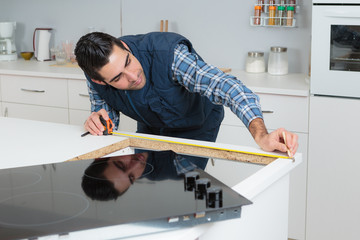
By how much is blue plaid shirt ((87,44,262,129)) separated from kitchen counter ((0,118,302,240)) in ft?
0.46

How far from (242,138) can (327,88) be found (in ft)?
1.73

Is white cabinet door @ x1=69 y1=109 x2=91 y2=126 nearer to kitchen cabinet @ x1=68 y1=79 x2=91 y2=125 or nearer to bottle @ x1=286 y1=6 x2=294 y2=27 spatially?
kitchen cabinet @ x1=68 y1=79 x2=91 y2=125

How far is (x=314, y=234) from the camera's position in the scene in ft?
9.05

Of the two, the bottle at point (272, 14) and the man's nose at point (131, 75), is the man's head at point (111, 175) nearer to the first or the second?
the man's nose at point (131, 75)

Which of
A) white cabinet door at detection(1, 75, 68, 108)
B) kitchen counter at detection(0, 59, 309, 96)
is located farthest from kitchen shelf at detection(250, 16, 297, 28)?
white cabinet door at detection(1, 75, 68, 108)

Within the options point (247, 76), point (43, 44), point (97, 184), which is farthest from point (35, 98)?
point (97, 184)

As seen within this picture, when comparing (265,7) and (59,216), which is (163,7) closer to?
(265,7)

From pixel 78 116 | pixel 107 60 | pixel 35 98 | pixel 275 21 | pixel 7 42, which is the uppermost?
pixel 275 21

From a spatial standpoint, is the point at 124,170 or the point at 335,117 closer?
the point at 124,170

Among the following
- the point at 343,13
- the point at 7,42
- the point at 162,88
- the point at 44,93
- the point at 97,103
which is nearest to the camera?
the point at 162,88

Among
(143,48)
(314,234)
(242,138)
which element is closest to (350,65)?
(242,138)

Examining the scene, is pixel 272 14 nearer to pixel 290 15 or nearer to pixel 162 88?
pixel 290 15

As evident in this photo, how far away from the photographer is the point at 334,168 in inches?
104

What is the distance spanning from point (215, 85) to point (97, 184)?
2.24ft
